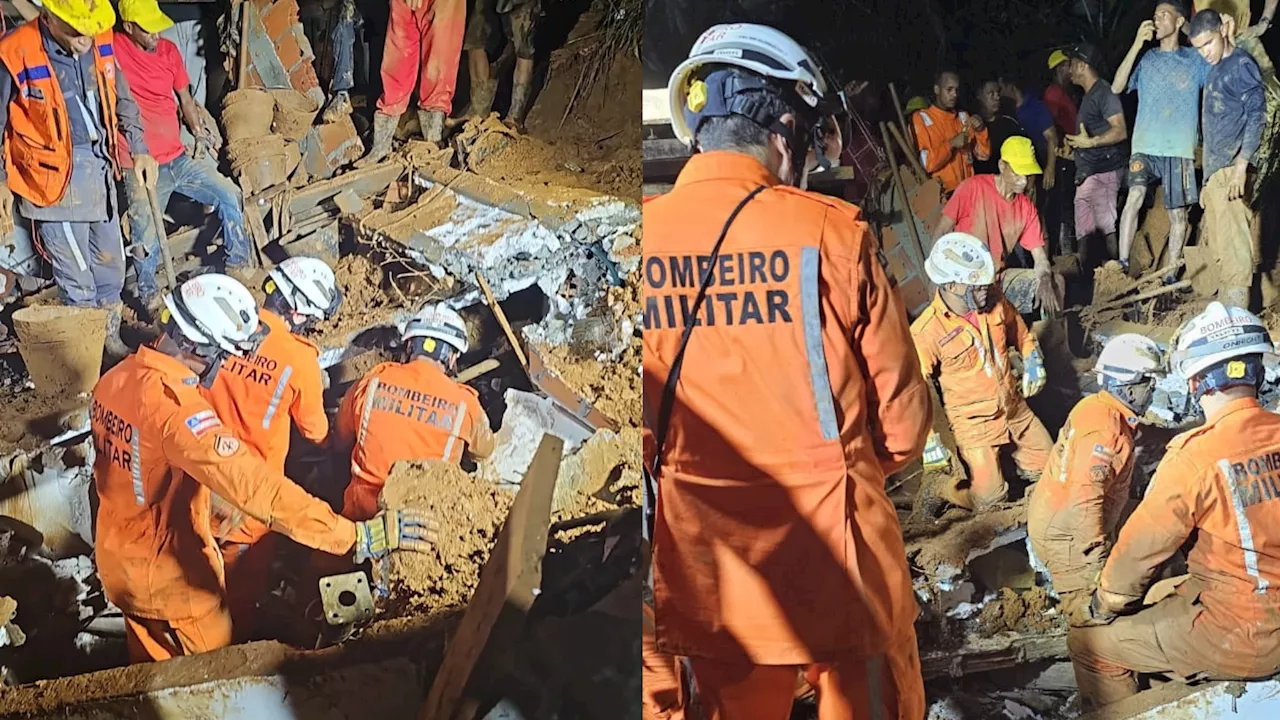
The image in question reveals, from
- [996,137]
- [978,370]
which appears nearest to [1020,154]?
[996,137]

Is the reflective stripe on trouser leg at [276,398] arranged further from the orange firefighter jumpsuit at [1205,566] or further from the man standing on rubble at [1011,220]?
the orange firefighter jumpsuit at [1205,566]

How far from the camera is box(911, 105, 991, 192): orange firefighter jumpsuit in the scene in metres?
2.91

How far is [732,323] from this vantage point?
8.86 ft

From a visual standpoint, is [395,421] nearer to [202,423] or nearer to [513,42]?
[202,423]

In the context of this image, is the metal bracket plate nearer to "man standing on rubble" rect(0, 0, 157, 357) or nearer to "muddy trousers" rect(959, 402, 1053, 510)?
"man standing on rubble" rect(0, 0, 157, 357)

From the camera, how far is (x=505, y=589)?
2.83m

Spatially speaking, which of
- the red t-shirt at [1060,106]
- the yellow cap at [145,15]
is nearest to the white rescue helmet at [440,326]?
the yellow cap at [145,15]

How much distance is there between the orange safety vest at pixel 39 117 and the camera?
2.78 metres

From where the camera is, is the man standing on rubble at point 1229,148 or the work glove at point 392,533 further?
the man standing on rubble at point 1229,148

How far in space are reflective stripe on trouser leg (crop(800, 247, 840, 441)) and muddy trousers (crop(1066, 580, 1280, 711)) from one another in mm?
986

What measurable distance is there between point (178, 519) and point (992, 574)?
2174 millimetres

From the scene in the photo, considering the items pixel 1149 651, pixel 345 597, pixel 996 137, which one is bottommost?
pixel 1149 651

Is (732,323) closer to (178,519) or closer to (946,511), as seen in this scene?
(946,511)

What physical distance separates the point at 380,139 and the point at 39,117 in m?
0.87
